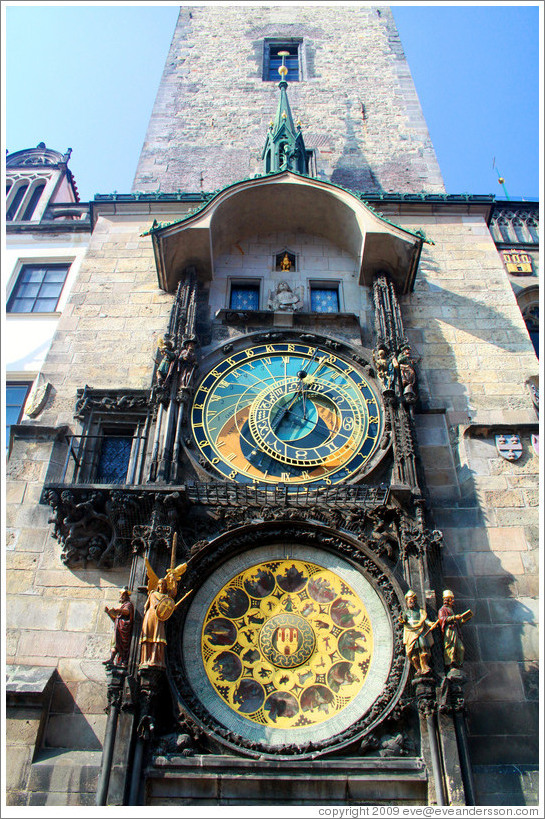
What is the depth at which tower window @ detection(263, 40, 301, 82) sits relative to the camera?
58.3ft

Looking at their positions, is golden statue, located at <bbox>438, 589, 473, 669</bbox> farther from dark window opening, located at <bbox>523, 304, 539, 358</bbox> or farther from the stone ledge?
dark window opening, located at <bbox>523, 304, 539, 358</bbox>

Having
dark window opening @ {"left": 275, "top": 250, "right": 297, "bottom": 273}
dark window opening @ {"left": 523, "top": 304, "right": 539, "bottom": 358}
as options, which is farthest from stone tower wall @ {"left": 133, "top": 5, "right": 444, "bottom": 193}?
dark window opening @ {"left": 275, "top": 250, "right": 297, "bottom": 273}

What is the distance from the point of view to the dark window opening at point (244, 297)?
11.1m

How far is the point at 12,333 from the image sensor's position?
1130cm

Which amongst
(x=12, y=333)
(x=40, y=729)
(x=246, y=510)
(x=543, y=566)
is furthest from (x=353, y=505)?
(x=12, y=333)

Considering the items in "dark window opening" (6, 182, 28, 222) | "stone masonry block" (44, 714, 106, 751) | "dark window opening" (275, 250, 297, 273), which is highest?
"dark window opening" (6, 182, 28, 222)

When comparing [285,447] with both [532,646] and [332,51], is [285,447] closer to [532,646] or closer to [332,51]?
[532,646]

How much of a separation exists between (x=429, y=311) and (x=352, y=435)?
312cm

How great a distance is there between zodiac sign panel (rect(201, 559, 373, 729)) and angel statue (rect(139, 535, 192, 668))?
1.78ft

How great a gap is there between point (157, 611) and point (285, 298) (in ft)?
18.2

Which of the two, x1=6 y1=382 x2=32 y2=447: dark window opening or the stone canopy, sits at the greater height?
the stone canopy

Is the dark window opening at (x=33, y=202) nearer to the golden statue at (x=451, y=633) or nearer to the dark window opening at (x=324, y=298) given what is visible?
the dark window opening at (x=324, y=298)

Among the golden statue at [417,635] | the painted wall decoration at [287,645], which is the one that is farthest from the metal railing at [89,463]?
the golden statue at [417,635]

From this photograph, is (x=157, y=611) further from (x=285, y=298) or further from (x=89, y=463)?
(x=285, y=298)
